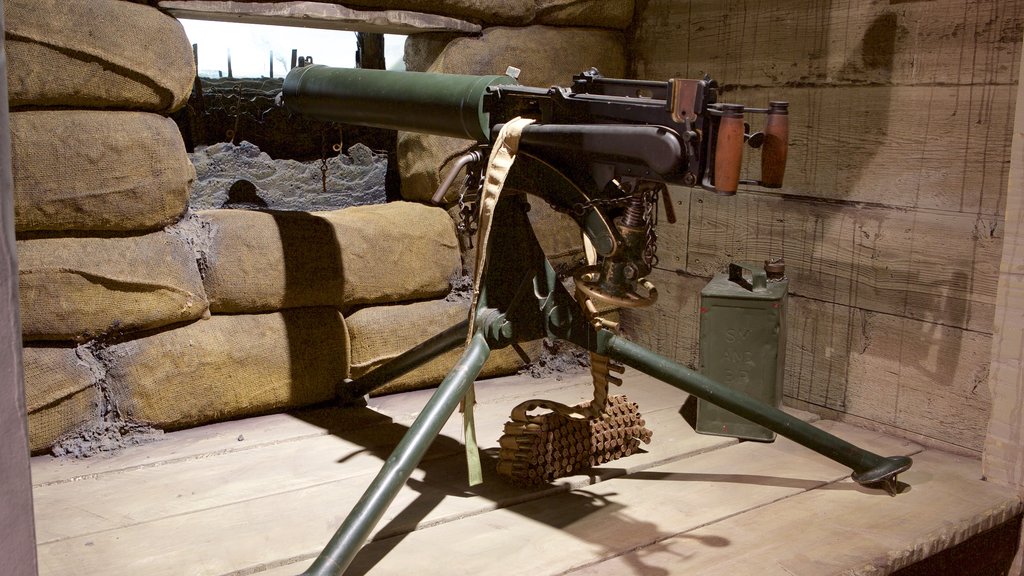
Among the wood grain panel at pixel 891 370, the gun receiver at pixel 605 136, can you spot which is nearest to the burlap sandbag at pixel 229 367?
the gun receiver at pixel 605 136

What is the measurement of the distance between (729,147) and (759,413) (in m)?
0.65

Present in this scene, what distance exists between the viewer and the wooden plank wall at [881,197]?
1.87 m

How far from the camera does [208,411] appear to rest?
2094 millimetres

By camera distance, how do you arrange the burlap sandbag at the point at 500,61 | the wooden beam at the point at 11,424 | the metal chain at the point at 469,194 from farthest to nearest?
the burlap sandbag at the point at 500,61, the metal chain at the point at 469,194, the wooden beam at the point at 11,424

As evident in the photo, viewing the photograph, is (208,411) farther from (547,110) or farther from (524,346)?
A: (547,110)

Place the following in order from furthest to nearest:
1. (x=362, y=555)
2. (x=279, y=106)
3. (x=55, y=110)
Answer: (x=279, y=106) < (x=55, y=110) < (x=362, y=555)

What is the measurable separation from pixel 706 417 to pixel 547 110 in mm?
858

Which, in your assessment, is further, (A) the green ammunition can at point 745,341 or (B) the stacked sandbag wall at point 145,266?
(A) the green ammunition can at point 745,341

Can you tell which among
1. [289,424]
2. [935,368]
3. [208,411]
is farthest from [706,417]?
[208,411]

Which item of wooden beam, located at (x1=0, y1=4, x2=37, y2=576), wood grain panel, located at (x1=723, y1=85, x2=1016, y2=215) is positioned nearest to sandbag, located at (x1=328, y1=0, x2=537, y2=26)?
Answer: wood grain panel, located at (x1=723, y1=85, x2=1016, y2=215)

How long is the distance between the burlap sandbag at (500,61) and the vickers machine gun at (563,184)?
365mm

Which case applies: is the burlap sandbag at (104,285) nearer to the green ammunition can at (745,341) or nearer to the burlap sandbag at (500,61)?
the burlap sandbag at (500,61)

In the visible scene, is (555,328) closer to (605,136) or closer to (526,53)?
(605,136)

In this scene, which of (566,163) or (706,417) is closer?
(566,163)
